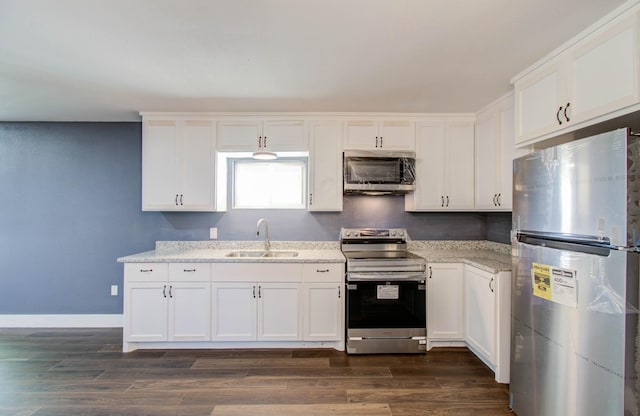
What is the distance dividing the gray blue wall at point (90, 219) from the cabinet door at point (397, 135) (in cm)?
63

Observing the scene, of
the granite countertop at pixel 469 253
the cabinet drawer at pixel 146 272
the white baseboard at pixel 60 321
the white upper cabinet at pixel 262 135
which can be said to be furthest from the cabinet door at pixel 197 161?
the granite countertop at pixel 469 253

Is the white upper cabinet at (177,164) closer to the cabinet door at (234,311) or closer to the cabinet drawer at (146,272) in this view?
the cabinet drawer at (146,272)

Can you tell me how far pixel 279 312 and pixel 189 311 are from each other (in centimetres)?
85

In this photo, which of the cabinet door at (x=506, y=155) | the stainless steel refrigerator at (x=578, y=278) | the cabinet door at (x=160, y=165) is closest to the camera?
the stainless steel refrigerator at (x=578, y=278)

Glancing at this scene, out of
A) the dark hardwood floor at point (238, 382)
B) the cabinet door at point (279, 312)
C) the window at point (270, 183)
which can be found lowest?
Result: the dark hardwood floor at point (238, 382)

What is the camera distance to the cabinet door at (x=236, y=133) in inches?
119

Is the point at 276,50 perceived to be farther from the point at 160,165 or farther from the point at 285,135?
the point at 160,165

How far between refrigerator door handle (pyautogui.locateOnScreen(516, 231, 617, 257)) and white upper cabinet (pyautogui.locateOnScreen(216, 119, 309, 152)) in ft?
6.84

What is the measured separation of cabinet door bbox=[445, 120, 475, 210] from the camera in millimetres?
3049

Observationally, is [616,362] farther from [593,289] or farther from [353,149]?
[353,149]

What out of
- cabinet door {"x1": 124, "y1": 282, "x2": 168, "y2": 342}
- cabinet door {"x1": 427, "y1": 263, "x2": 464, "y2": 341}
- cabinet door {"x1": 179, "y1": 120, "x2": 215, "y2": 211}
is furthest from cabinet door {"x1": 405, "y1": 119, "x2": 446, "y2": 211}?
cabinet door {"x1": 124, "y1": 282, "x2": 168, "y2": 342}

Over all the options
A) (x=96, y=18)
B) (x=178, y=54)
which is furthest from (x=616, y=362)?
(x=96, y=18)

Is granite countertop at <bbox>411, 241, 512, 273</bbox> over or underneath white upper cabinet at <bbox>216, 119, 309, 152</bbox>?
underneath

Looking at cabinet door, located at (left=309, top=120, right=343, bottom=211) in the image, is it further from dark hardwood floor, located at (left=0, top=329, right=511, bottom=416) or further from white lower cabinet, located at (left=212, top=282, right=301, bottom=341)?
dark hardwood floor, located at (left=0, top=329, right=511, bottom=416)
